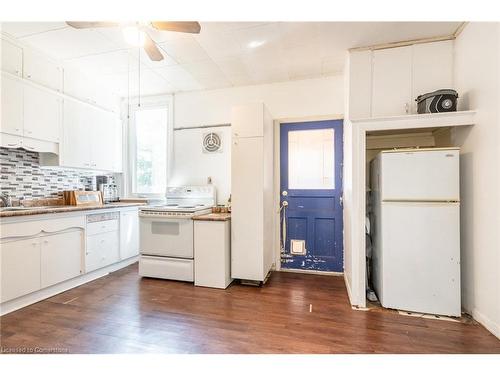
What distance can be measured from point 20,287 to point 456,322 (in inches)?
156

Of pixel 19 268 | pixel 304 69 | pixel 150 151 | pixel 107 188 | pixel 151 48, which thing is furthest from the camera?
pixel 150 151

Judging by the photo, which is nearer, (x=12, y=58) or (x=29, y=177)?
(x=12, y=58)

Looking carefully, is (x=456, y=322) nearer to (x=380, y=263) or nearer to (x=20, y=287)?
(x=380, y=263)

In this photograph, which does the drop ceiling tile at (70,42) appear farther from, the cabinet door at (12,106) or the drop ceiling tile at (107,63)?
the cabinet door at (12,106)

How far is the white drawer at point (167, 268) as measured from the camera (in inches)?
117

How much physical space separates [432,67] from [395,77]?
0.35 metres

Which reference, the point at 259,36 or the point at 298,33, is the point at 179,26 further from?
the point at 298,33

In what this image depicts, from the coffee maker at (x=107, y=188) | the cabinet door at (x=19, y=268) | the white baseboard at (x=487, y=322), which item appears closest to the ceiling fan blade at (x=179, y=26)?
the cabinet door at (x=19, y=268)

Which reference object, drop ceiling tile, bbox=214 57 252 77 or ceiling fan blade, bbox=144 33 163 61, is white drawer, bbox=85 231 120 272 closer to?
ceiling fan blade, bbox=144 33 163 61

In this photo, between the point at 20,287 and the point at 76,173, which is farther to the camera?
the point at 76,173

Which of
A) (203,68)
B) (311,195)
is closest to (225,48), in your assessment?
(203,68)

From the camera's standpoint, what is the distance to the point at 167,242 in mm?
3053

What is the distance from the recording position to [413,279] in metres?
2.22
